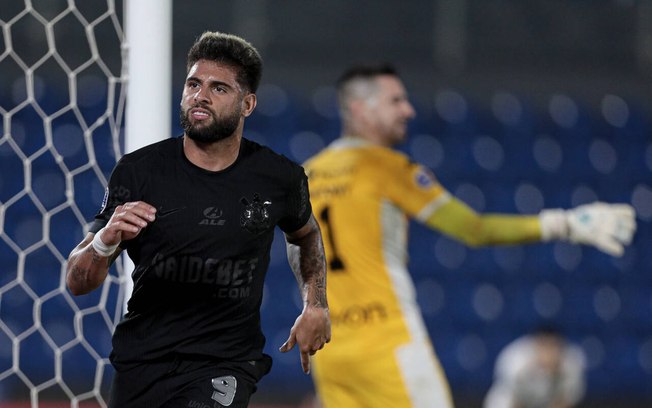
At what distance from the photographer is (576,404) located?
978 cm

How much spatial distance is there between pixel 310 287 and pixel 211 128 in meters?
0.60

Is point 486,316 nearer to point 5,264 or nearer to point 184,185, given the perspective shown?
point 5,264

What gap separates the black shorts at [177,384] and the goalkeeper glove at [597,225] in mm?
2188

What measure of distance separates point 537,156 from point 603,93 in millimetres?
969

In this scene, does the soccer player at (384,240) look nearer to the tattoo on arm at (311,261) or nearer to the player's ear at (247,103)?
the tattoo on arm at (311,261)

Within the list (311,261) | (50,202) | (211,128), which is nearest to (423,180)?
(311,261)

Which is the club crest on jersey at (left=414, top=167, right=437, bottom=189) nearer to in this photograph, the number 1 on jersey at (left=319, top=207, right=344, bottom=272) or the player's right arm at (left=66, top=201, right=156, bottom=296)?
the number 1 on jersey at (left=319, top=207, right=344, bottom=272)

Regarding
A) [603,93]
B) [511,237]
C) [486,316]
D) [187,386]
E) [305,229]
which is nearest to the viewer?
[187,386]

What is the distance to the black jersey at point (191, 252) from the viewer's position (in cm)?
303

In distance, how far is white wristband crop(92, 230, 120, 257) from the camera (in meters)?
2.86

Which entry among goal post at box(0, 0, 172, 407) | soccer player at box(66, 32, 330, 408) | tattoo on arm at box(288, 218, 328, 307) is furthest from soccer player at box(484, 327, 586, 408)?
soccer player at box(66, 32, 330, 408)

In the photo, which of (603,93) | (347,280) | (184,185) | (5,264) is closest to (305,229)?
(184,185)

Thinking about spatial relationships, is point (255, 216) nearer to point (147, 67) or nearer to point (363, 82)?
point (147, 67)

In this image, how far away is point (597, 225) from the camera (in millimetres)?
4797
